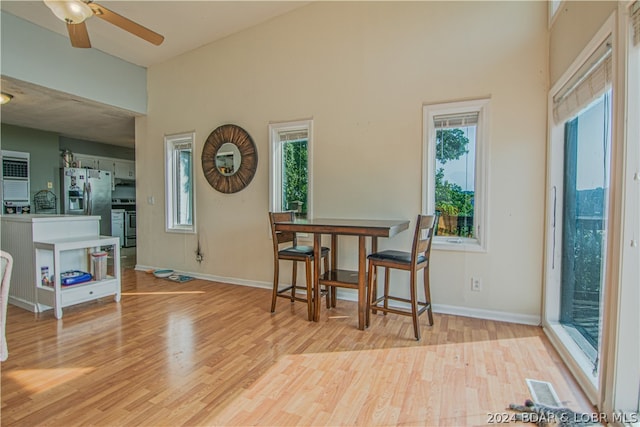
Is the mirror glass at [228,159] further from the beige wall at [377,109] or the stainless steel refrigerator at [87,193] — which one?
the stainless steel refrigerator at [87,193]

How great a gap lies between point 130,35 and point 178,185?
1.95m

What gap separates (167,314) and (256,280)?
118cm

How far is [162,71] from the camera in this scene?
4.64m

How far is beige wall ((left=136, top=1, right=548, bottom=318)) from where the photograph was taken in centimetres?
277

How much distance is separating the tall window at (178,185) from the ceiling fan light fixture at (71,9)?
2.43 m

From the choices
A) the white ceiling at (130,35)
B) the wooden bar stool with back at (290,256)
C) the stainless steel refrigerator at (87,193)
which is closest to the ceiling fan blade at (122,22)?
the white ceiling at (130,35)

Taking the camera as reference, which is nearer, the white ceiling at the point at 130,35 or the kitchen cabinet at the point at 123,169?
the white ceiling at the point at 130,35

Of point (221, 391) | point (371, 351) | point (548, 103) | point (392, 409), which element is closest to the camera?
point (392, 409)

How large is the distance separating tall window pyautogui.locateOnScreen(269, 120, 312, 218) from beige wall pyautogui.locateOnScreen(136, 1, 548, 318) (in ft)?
0.39

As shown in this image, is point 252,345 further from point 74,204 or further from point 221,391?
point 74,204

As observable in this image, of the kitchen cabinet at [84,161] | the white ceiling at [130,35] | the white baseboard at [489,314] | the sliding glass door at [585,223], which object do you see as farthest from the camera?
the kitchen cabinet at [84,161]

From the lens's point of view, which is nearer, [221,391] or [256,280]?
[221,391]

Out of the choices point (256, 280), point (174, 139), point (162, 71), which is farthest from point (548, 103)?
point (162, 71)

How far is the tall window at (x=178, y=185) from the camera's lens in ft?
15.4
